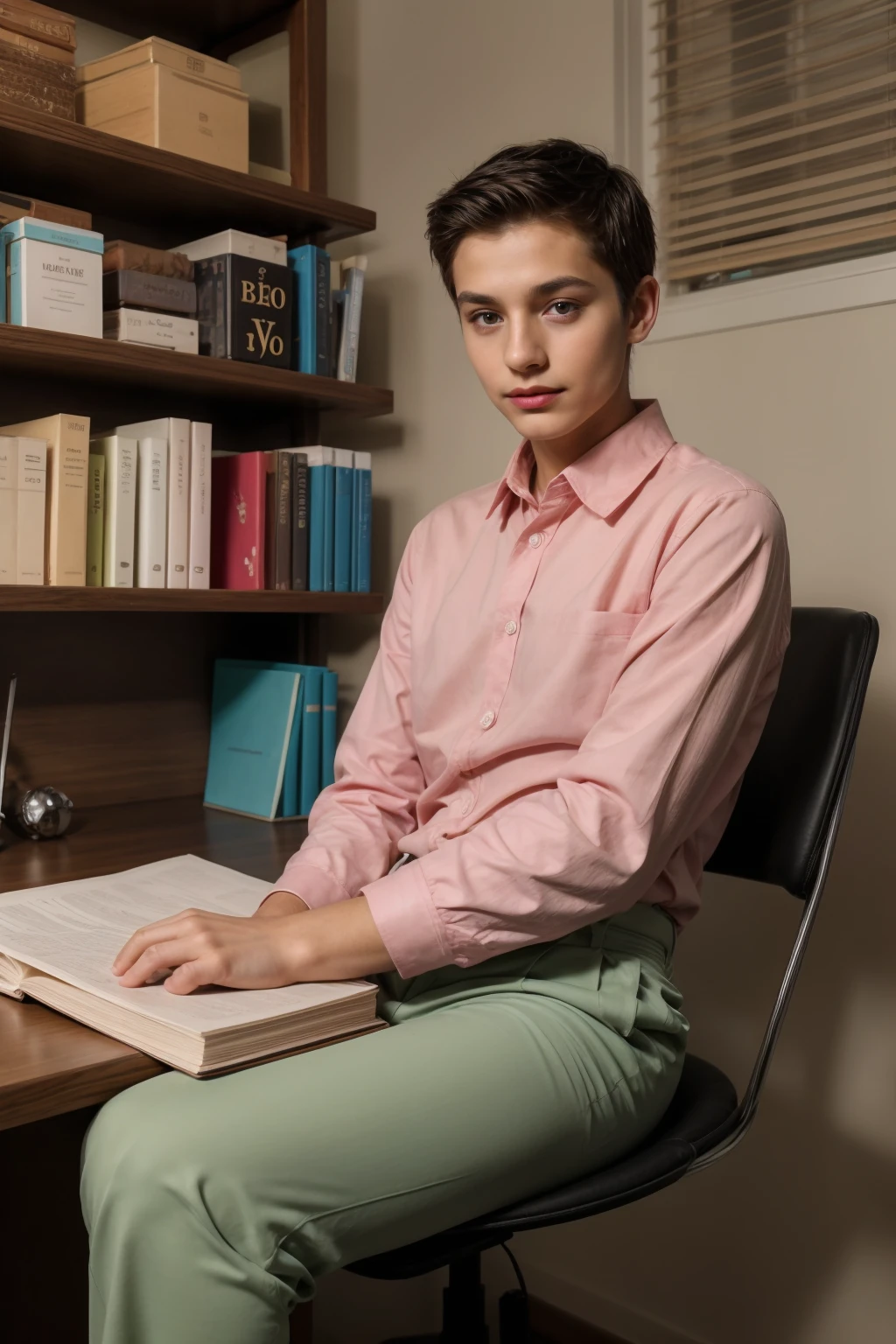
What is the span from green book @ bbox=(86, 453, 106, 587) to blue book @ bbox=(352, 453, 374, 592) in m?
0.44

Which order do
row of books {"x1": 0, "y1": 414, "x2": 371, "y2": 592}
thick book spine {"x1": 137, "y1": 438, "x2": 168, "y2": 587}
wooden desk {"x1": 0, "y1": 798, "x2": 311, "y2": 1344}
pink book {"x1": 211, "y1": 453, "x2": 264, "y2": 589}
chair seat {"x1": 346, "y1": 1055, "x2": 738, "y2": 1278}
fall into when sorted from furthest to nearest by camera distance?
pink book {"x1": 211, "y1": 453, "x2": 264, "y2": 589}
thick book spine {"x1": 137, "y1": 438, "x2": 168, "y2": 587}
row of books {"x1": 0, "y1": 414, "x2": 371, "y2": 592}
wooden desk {"x1": 0, "y1": 798, "x2": 311, "y2": 1344}
chair seat {"x1": 346, "y1": 1055, "x2": 738, "y2": 1278}

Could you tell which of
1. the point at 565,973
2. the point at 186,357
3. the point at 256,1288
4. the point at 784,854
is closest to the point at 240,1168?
the point at 256,1288

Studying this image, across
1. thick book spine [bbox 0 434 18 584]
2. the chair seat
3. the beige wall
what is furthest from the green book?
A: the chair seat

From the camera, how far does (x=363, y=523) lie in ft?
6.81

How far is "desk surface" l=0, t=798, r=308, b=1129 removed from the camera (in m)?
0.91

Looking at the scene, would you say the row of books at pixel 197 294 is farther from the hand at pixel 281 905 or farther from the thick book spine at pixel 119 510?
the hand at pixel 281 905

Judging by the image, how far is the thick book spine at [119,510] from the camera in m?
1.77

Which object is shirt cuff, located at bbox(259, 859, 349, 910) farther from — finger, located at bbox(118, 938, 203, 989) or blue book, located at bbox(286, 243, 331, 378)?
blue book, located at bbox(286, 243, 331, 378)

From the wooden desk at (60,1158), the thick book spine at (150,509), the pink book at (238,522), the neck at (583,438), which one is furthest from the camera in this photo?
the pink book at (238,522)

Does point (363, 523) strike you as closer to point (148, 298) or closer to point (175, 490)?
point (175, 490)

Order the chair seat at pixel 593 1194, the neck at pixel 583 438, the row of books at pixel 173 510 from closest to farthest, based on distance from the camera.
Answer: the chair seat at pixel 593 1194
the neck at pixel 583 438
the row of books at pixel 173 510

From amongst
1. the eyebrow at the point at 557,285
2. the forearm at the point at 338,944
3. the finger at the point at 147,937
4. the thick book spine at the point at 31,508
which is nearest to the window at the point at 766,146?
the eyebrow at the point at 557,285

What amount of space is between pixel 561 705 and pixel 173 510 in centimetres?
88

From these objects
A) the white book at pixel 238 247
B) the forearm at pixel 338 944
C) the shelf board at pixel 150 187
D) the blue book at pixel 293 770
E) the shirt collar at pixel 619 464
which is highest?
the shelf board at pixel 150 187
